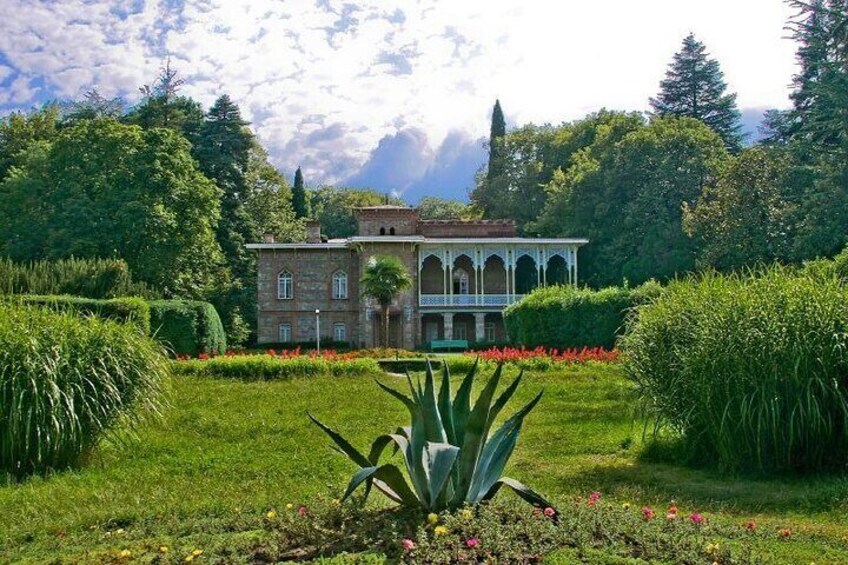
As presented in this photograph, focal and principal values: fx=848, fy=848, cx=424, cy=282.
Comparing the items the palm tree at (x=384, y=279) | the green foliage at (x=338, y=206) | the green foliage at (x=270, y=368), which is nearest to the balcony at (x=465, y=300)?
the palm tree at (x=384, y=279)

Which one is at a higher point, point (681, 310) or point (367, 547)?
point (681, 310)

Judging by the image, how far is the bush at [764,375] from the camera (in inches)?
302

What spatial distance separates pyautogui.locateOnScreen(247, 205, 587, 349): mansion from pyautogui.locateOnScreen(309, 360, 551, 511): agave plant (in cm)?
3310

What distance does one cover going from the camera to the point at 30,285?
23.7m

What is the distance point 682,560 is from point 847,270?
1032 cm

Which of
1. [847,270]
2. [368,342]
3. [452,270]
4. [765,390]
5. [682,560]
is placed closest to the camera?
[682,560]

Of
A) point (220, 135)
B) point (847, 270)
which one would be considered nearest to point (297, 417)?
point (847, 270)

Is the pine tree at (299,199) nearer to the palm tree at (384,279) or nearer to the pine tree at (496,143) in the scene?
the pine tree at (496,143)

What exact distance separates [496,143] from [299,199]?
14743 mm

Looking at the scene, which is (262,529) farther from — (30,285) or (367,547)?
(30,285)

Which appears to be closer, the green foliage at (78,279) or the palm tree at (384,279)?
the green foliage at (78,279)

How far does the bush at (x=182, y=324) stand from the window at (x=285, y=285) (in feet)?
43.3

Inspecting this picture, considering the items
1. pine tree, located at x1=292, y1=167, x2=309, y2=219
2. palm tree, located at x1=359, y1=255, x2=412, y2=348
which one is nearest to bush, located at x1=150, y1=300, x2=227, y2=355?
palm tree, located at x1=359, y1=255, x2=412, y2=348

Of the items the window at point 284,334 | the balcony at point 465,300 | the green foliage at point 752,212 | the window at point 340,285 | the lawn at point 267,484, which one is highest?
the green foliage at point 752,212
